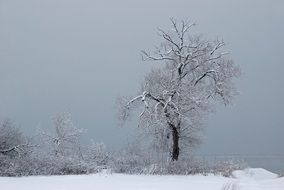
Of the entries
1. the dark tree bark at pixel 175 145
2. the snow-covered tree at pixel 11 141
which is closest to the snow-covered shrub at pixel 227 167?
the dark tree bark at pixel 175 145

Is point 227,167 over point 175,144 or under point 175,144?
under

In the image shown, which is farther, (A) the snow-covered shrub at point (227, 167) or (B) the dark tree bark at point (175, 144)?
(B) the dark tree bark at point (175, 144)

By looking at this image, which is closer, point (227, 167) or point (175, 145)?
point (227, 167)

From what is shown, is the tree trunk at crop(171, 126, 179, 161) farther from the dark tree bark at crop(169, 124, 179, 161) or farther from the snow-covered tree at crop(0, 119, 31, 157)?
the snow-covered tree at crop(0, 119, 31, 157)

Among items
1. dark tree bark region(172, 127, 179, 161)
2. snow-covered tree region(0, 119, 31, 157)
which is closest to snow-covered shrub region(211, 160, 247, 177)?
dark tree bark region(172, 127, 179, 161)

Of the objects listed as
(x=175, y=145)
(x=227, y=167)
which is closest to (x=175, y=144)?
(x=175, y=145)

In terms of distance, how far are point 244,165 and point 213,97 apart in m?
5.75

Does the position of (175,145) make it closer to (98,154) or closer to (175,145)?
(175,145)

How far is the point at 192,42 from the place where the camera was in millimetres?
34375

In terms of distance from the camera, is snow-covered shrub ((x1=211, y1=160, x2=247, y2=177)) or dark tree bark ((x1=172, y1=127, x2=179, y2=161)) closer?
snow-covered shrub ((x1=211, y1=160, x2=247, y2=177))

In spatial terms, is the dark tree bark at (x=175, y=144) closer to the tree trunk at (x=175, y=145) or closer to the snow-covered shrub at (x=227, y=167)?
the tree trunk at (x=175, y=145)

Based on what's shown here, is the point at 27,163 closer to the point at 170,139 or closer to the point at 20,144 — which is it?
the point at 20,144

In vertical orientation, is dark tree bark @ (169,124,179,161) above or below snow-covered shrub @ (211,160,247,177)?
above

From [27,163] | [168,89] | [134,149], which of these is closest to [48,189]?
[27,163]
